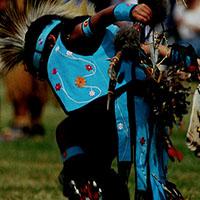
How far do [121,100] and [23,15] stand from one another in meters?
0.74

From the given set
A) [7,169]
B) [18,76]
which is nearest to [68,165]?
[7,169]

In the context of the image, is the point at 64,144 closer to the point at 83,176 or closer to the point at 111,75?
the point at 83,176

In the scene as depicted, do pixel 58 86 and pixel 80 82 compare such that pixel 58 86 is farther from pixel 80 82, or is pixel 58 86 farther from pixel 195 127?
pixel 195 127

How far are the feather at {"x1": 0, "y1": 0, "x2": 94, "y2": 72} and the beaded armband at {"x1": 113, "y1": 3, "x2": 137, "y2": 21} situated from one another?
1.91 feet

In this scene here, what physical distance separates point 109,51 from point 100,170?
1.67 ft

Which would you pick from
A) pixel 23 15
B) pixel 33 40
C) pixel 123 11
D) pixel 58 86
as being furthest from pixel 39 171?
pixel 123 11

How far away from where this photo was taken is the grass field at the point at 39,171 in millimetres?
5994

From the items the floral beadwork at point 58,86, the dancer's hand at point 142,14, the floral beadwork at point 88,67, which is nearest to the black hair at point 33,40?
the floral beadwork at point 58,86

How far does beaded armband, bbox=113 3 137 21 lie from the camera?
4.07 meters

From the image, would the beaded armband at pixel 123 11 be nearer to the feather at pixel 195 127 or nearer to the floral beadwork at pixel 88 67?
the floral beadwork at pixel 88 67

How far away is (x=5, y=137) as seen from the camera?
30.4 feet

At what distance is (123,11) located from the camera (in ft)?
13.4

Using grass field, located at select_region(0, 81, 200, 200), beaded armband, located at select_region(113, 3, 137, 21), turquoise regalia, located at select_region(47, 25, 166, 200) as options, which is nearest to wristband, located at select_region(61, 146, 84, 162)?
turquoise regalia, located at select_region(47, 25, 166, 200)

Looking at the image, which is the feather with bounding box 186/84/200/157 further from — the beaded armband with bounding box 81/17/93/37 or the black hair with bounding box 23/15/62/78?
the black hair with bounding box 23/15/62/78
